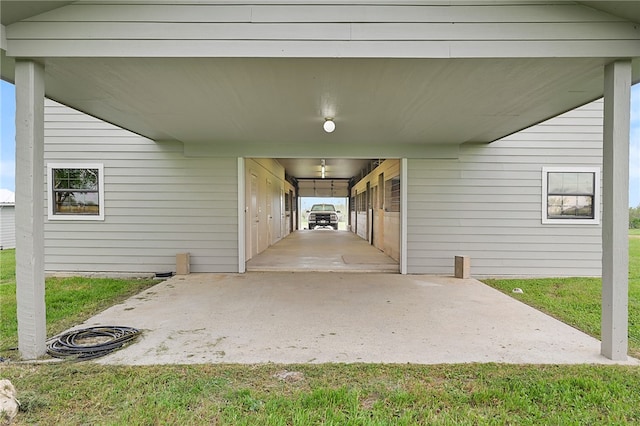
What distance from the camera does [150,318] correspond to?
3.88m

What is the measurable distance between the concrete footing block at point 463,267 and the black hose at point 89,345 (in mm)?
5238

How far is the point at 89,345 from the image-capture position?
309 centimetres

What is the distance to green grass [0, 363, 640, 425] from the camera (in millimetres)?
2053

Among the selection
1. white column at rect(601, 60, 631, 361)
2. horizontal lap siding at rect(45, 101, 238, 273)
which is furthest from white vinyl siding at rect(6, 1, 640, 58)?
horizontal lap siding at rect(45, 101, 238, 273)

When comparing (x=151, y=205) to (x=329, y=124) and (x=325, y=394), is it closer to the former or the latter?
(x=329, y=124)

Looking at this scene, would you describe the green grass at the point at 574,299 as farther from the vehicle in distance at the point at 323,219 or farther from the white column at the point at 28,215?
the vehicle in distance at the point at 323,219

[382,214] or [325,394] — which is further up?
[382,214]

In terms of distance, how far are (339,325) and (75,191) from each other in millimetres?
6051

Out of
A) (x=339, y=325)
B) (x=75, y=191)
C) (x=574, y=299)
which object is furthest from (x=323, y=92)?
(x=75, y=191)

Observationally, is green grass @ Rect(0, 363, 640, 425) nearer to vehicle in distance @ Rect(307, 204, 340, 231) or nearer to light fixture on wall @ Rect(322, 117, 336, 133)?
light fixture on wall @ Rect(322, 117, 336, 133)

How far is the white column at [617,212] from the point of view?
2818mm

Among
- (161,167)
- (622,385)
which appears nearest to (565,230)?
(622,385)

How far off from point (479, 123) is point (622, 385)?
3.61 m

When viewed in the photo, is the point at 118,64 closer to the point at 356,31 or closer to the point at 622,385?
the point at 356,31
